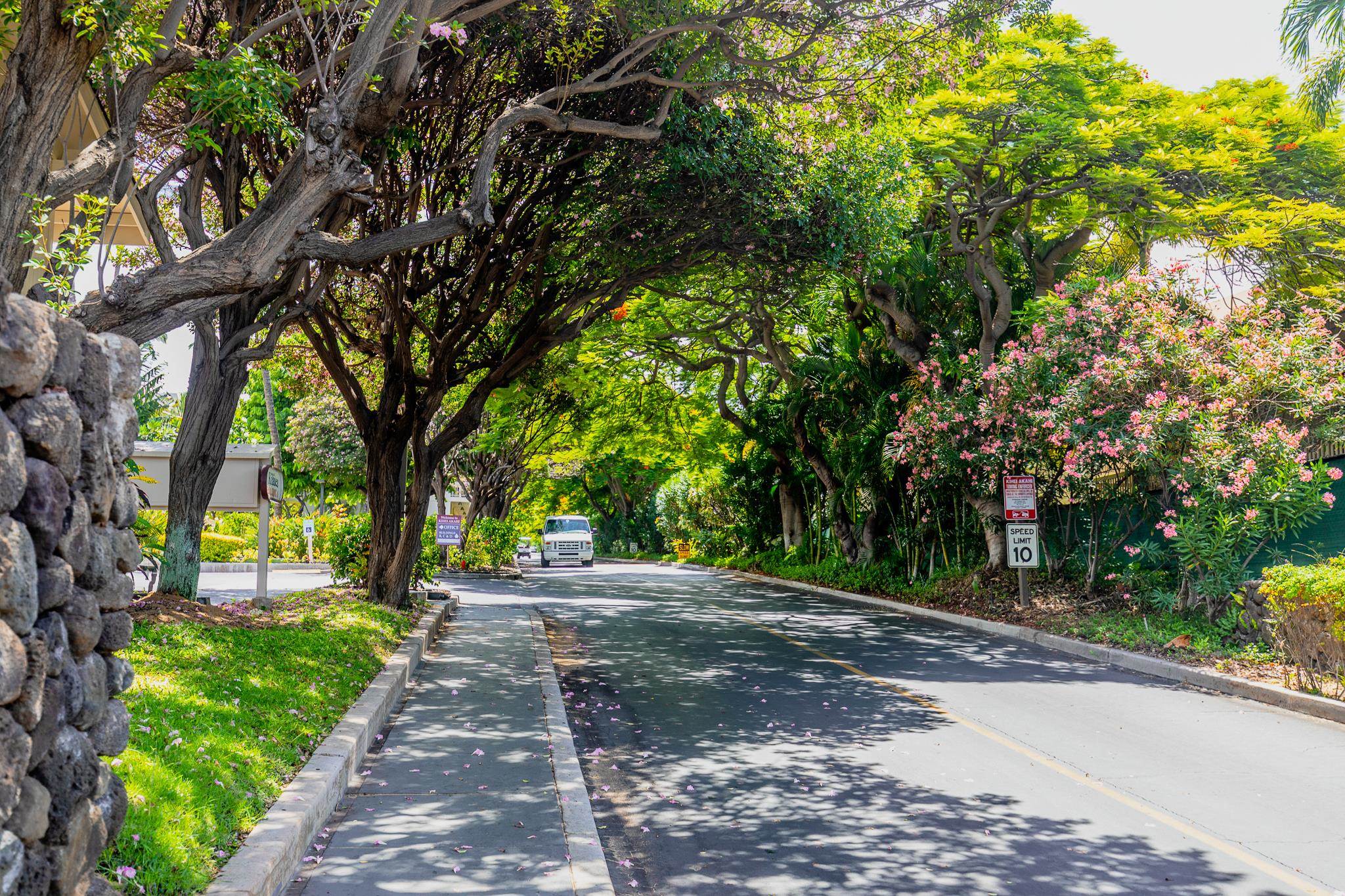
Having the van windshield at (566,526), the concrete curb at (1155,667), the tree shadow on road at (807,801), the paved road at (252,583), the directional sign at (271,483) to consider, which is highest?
the directional sign at (271,483)

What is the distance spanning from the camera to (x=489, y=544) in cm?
3491

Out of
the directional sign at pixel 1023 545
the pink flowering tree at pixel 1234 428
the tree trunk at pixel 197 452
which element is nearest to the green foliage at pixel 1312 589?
the pink flowering tree at pixel 1234 428

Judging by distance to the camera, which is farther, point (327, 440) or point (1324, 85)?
point (327, 440)

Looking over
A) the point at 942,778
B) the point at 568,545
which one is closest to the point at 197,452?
the point at 942,778

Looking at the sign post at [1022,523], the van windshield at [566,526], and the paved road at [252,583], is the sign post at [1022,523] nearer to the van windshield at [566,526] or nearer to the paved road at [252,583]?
the paved road at [252,583]

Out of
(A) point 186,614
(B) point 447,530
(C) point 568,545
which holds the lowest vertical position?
(A) point 186,614

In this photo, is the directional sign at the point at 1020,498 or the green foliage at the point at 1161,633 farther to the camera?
the directional sign at the point at 1020,498

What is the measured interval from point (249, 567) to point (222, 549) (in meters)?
2.08

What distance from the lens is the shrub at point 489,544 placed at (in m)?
34.6

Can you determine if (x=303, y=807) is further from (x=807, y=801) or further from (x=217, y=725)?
(x=807, y=801)

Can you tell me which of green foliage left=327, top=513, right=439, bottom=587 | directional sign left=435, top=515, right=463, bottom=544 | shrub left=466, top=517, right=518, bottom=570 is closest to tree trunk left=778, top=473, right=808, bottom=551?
shrub left=466, top=517, right=518, bottom=570

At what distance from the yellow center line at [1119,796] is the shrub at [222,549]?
2755cm

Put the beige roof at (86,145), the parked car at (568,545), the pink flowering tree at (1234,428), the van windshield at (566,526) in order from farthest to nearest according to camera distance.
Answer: the van windshield at (566,526)
the parked car at (568,545)
the pink flowering tree at (1234,428)
the beige roof at (86,145)

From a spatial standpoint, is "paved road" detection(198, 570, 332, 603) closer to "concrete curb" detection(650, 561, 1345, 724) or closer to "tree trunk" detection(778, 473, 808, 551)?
"concrete curb" detection(650, 561, 1345, 724)
